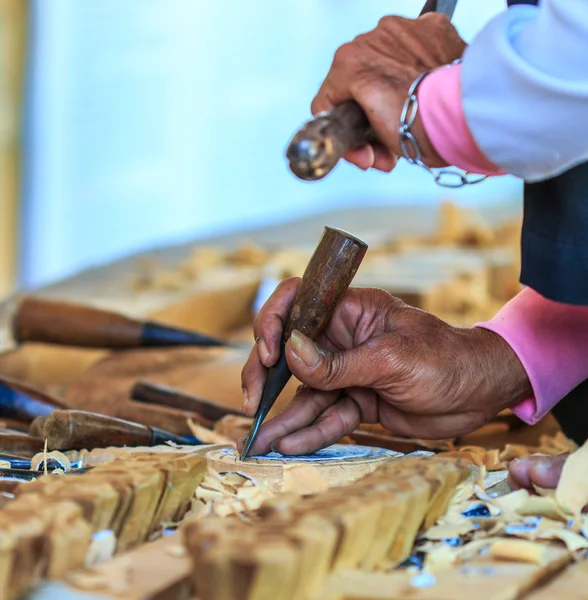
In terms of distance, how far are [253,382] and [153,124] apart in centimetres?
882

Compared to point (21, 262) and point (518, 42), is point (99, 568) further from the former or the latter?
point (21, 262)

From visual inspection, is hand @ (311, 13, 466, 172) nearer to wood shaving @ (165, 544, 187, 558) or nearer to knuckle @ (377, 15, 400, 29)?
knuckle @ (377, 15, 400, 29)

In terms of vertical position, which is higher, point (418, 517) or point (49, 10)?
point (49, 10)

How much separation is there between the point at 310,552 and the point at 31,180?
891cm

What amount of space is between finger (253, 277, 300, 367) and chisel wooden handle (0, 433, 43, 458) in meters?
0.43

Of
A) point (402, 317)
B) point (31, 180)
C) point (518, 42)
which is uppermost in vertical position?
point (518, 42)

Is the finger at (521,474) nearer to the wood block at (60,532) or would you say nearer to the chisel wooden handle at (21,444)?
the wood block at (60,532)

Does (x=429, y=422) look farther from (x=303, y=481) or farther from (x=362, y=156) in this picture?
(x=362, y=156)

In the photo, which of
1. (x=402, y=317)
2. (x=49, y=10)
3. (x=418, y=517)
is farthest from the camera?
(x=49, y=10)

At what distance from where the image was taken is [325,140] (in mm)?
1106

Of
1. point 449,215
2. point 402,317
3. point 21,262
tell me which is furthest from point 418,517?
point 21,262

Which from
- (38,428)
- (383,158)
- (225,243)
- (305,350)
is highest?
(383,158)

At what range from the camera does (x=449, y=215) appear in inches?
218

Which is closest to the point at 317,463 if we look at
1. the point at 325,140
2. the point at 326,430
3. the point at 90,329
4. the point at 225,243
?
the point at 326,430
